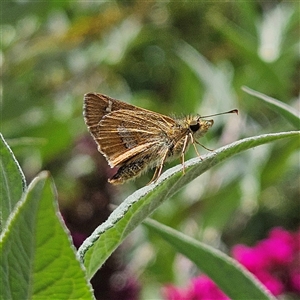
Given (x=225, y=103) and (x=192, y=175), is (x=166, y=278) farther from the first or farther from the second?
(x=192, y=175)

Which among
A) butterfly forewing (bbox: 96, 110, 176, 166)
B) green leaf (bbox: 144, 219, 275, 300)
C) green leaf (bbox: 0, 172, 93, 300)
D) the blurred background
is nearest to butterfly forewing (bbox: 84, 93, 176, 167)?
A: butterfly forewing (bbox: 96, 110, 176, 166)

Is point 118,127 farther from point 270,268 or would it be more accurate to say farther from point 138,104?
point 138,104

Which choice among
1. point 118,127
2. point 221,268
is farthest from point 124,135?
point 221,268

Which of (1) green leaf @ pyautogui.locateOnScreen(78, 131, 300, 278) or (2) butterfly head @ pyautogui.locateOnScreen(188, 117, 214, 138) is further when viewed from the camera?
(2) butterfly head @ pyautogui.locateOnScreen(188, 117, 214, 138)

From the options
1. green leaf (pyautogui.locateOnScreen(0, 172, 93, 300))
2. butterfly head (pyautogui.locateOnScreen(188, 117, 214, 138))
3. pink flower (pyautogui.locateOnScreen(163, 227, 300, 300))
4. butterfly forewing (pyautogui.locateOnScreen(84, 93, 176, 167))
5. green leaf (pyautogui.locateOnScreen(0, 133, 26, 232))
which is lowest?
pink flower (pyautogui.locateOnScreen(163, 227, 300, 300))

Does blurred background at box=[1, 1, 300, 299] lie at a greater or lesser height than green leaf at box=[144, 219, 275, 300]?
→ greater

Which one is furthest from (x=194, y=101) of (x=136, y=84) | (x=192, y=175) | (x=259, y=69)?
(x=192, y=175)

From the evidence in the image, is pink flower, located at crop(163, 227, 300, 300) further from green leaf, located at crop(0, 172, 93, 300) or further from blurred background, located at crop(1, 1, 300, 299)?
green leaf, located at crop(0, 172, 93, 300)
